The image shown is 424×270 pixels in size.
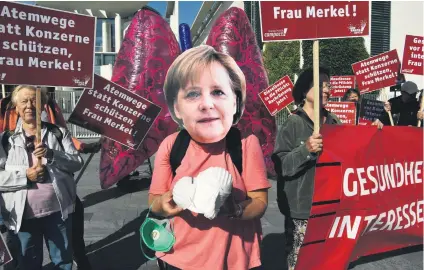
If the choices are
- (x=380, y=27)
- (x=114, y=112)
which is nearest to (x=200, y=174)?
(x=114, y=112)

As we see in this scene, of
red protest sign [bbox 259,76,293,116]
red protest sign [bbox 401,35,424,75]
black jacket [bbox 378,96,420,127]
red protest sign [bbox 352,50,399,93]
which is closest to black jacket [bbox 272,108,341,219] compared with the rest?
black jacket [bbox 378,96,420,127]

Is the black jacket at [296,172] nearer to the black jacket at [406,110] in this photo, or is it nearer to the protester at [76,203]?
the protester at [76,203]

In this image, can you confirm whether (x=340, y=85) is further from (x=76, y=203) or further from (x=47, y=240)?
(x=47, y=240)

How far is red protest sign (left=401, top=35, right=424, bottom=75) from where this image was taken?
6258 mm

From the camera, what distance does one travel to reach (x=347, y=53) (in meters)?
21.8

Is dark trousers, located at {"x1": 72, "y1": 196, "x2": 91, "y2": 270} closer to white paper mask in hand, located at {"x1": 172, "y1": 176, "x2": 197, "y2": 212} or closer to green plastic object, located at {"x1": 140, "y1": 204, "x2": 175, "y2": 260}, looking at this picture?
green plastic object, located at {"x1": 140, "y1": 204, "x2": 175, "y2": 260}

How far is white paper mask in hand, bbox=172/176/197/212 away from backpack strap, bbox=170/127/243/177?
0.25m

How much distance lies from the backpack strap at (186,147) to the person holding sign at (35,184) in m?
1.18

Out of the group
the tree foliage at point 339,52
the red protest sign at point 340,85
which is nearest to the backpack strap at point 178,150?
the red protest sign at point 340,85

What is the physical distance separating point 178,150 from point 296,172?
0.97m

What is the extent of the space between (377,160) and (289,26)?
3.75 ft

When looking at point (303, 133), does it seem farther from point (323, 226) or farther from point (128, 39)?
point (128, 39)

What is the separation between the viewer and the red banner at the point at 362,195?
2.76 meters

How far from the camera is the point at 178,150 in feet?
6.85
